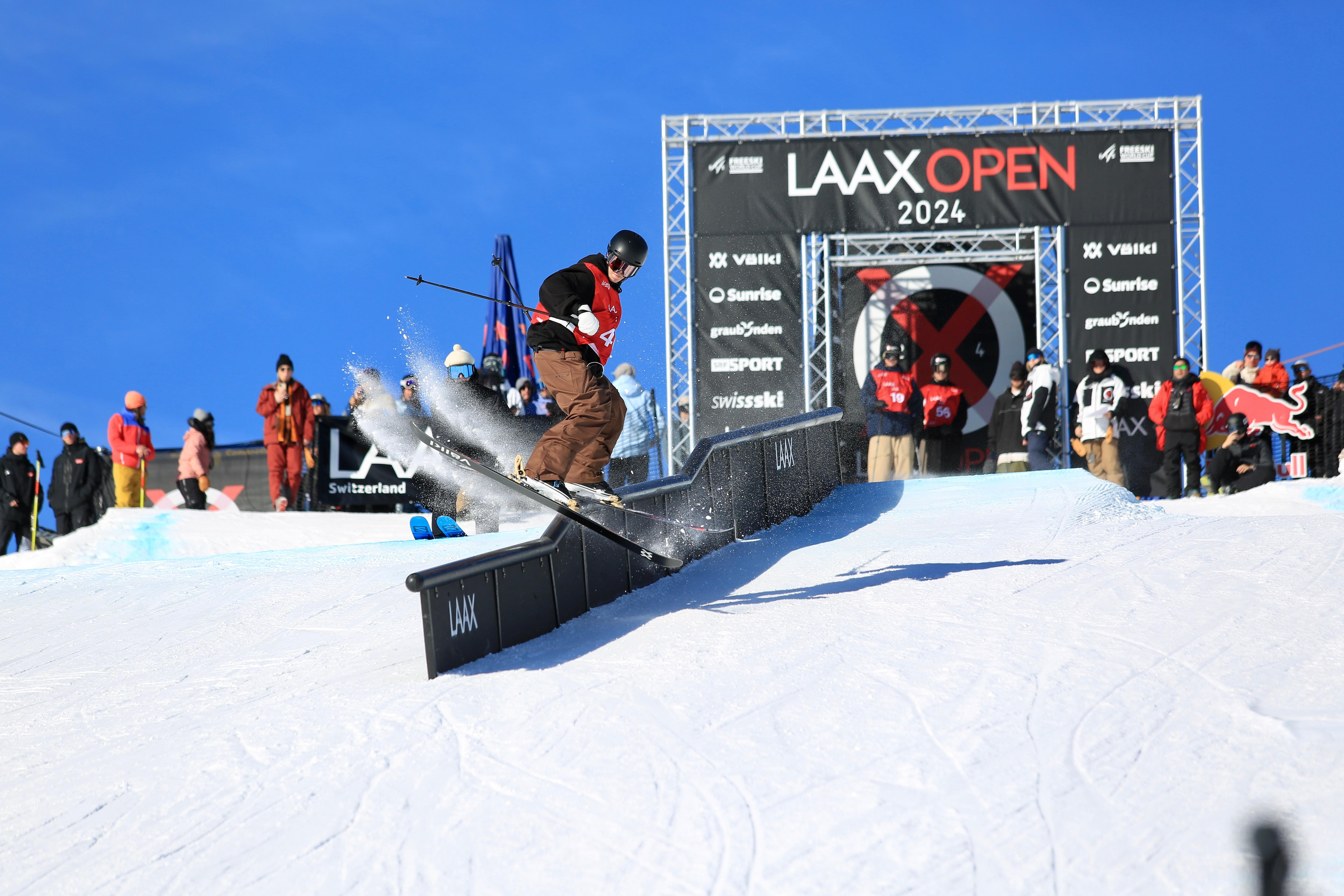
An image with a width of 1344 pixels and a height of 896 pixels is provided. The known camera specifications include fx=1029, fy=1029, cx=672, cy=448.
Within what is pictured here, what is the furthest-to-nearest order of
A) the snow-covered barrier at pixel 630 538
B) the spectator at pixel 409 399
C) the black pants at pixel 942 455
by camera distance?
the black pants at pixel 942 455, the spectator at pixel 409 399, the snow-covered barrier at pixel 630 538

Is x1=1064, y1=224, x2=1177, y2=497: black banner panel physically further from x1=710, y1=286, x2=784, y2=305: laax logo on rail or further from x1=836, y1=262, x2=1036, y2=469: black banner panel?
x1=710, y1=286, x2=784, y2=305: laax logo on rail

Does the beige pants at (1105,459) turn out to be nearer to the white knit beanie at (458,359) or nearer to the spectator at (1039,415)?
the spectator at (1039,415)

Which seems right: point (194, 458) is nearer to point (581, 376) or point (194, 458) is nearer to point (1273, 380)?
point (581, 376)

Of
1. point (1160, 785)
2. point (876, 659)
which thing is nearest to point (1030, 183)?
point (876, 659)

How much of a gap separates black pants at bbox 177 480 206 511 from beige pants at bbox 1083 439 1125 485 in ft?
29.6

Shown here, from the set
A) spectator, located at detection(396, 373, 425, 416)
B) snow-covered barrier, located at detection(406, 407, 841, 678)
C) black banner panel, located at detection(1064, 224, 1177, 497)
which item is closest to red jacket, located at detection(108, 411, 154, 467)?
spectator, located at detection(396, 373, 425, 416)

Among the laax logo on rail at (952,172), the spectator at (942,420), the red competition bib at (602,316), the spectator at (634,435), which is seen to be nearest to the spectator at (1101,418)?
the spectator at (942,420)

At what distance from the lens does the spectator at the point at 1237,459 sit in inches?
384

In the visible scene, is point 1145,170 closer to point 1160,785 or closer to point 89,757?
point 1160,785

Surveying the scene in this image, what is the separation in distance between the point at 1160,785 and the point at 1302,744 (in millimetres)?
541

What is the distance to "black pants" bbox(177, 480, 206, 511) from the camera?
33.8 feet

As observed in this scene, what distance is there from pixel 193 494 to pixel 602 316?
276 inches

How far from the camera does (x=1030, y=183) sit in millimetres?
12094

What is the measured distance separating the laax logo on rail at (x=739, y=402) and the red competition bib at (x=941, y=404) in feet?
5.50
